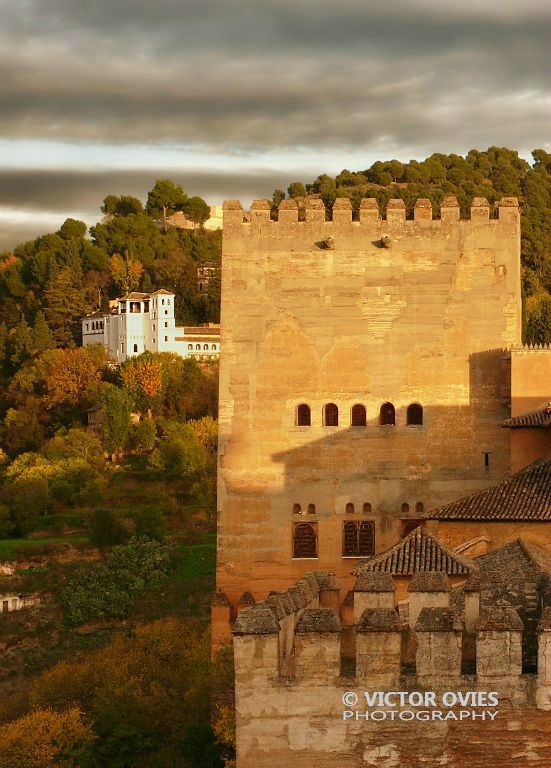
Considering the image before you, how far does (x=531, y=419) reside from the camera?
29750mm

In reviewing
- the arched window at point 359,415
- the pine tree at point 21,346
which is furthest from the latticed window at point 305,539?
the pine tree at point 21,346

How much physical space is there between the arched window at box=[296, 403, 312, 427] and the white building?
201 feet

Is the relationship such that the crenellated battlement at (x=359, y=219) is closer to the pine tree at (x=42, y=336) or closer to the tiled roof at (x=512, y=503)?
the tiled roof at (x=512, y=503)

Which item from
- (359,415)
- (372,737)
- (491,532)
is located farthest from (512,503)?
(372,737)

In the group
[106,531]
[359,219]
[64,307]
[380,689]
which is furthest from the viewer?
[64,307]

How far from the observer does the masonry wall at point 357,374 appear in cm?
3156

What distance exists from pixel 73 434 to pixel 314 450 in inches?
1950

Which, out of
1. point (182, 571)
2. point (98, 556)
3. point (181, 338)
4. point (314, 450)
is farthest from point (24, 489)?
point (314, 450)

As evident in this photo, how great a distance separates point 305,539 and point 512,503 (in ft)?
23.3

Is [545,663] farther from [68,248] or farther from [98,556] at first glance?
[68,248]

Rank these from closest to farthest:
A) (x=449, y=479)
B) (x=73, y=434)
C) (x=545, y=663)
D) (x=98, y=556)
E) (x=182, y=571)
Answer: (x=545, y=663) → (x=449, y=479) → (x=182, y=571) → (x=98, y=556) → (x=73, y=434)

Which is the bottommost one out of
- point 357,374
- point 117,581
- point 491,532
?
point 117,581

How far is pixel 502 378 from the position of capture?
31547 millimetres

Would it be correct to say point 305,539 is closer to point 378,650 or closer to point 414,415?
point 414,415
